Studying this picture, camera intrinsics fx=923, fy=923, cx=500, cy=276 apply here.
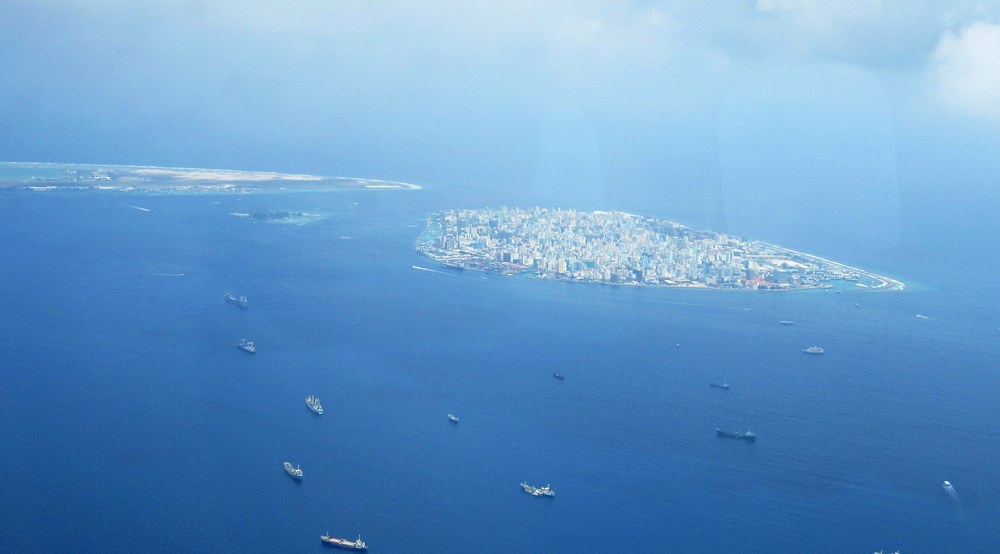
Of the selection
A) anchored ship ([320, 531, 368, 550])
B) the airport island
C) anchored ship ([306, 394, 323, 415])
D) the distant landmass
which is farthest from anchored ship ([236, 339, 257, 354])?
the distant landmass

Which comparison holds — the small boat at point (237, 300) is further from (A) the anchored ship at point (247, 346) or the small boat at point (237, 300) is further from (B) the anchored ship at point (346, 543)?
(B) the anchored ship at point (346, 543)

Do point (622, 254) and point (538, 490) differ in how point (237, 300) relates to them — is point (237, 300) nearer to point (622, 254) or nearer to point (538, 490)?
point (538, 490)

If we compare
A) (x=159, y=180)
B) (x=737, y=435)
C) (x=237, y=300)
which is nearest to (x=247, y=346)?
(x=237, y=300)

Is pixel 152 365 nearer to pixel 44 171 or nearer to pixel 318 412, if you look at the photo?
pixel 318 412

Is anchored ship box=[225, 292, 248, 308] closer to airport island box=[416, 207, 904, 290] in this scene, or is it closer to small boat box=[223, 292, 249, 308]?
small boat box=[223, 292, 249, 308]

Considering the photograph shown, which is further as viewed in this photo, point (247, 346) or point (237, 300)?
point (237, 300)

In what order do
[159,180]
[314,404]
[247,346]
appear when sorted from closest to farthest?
[314,404] → [247,346] → [159,180]
